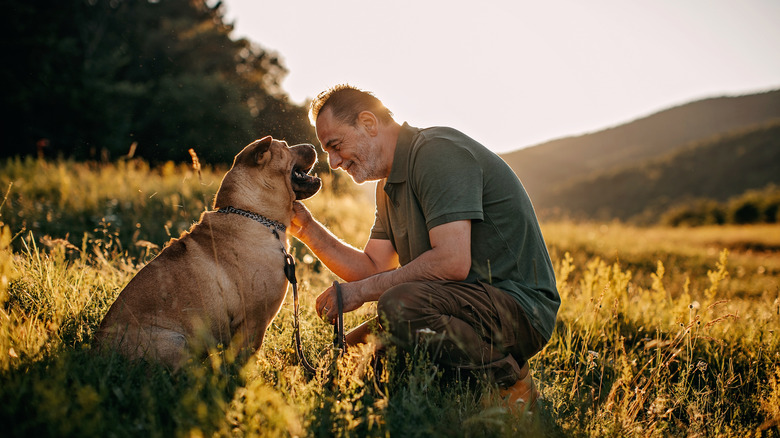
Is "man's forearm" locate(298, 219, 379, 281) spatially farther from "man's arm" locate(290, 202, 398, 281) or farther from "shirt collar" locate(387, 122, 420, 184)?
"shirt collar" locate(387, 122, 420, 184)

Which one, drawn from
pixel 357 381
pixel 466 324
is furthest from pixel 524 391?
pixel 357 381

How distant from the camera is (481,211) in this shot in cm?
264

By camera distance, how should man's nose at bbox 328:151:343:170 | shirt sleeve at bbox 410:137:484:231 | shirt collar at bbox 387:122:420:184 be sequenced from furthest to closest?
man's nose at bbox 328:151:343:170, shirt collar at bbox 387:122:420:184, shirt sleeve at bbox 410:137:484:231

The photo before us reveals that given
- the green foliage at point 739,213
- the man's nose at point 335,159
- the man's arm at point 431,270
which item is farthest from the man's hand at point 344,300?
the green foliage at point 739,213

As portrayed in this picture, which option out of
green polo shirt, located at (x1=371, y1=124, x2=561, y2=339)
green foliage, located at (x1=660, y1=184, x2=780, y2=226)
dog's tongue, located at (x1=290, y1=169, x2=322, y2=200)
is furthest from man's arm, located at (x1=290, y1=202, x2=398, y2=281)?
Result: green foliage, located at (x1=660, y1=184, x2=780, y2=226)

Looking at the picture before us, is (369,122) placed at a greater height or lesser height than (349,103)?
lesser

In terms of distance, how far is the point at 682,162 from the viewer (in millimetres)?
57688

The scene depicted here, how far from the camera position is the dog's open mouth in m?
3.33

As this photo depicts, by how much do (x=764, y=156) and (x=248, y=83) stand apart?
191ft

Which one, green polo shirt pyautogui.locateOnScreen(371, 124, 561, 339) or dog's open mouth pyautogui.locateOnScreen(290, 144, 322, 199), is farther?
dog's open mouth pyautogui.locateOnScreen(290, 144, 322, 199)

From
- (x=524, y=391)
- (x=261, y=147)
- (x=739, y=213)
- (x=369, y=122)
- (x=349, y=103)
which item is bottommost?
(x=739, y=213)

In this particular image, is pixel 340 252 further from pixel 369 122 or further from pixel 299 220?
pixel 369 122

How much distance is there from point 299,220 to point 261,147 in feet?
2.13

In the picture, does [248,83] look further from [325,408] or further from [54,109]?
[325,408]
